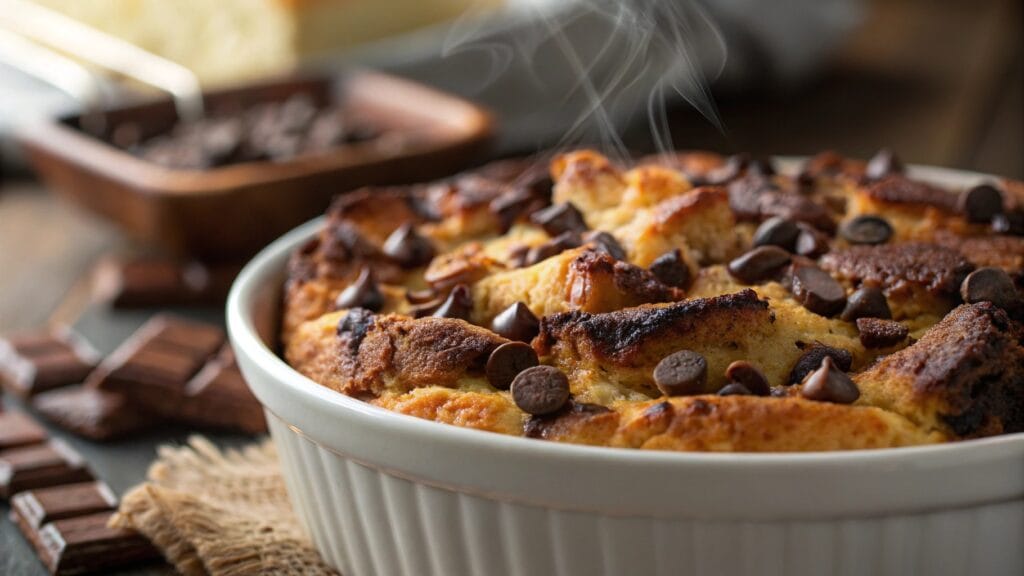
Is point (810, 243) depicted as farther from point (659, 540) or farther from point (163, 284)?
point (163, 284)

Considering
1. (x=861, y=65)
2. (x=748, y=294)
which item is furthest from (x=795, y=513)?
(x=861, y=65)

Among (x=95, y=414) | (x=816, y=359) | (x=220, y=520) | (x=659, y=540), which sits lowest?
(x=95, y=414)

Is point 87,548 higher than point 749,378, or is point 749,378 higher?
point 749,378

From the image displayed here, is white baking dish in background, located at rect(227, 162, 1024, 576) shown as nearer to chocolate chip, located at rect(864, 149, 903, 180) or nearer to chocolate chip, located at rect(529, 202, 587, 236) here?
chocolate chip, located at rect(529, 202, 587, 236)

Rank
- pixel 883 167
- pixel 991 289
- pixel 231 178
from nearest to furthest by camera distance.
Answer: pixel 991 289, pixel 883 167, pixel 231 178

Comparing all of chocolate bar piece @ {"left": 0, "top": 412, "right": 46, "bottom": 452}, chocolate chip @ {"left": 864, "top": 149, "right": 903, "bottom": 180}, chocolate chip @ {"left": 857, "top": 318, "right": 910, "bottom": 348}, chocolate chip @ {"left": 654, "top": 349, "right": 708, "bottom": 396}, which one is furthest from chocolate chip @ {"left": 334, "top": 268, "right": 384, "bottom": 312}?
chocolate chip @ {"left": 864, "top": 149, "right": 903, "bottom": 180}

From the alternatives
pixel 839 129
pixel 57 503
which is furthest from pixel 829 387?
pixel 839 129

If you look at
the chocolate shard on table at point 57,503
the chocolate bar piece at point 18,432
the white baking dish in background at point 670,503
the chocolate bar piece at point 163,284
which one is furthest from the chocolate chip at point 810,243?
the chocolate bar piece at point 163,284
